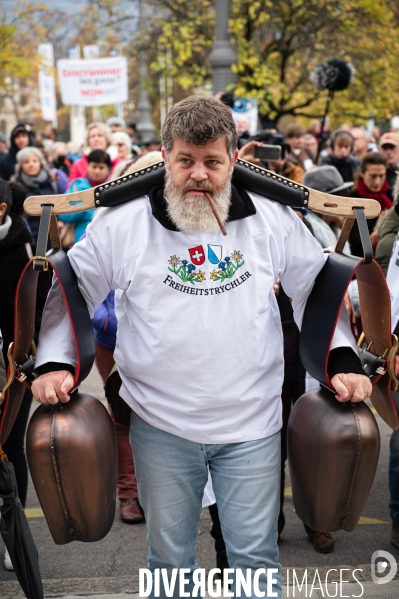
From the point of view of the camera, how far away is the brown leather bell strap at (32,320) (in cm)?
261

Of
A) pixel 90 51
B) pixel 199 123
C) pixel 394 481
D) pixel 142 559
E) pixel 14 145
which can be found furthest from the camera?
pixel 90 51

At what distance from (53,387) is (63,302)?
0.93ft

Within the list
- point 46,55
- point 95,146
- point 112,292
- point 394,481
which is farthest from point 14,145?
point 46,55

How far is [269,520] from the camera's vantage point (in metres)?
2.71

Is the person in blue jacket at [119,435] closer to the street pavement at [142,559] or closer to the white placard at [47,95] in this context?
the street pavement at [142,559]

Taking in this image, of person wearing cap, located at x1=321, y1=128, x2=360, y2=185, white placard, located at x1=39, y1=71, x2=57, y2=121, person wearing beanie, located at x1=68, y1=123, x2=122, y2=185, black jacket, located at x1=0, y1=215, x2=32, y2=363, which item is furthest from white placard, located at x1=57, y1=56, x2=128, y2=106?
black jacket, located at x1=0, y1=215, x2=32, y2=363

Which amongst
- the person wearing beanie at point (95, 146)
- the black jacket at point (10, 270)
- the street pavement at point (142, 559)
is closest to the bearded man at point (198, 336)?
the street pavement at point (142, 559)

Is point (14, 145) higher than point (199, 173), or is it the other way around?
point (199, 173)

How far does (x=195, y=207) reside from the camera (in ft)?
8.41

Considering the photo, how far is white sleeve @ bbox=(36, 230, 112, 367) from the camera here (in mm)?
2637

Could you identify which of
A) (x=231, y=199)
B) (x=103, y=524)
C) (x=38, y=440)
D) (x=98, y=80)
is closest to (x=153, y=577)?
(x=103, y=524)

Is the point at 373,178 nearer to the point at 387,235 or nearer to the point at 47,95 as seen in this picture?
the point at 387,235

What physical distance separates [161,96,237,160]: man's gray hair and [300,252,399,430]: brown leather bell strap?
52 cm

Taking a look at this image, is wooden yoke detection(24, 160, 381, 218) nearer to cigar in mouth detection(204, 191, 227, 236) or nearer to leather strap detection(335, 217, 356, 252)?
leather strap detection(335, 217, 356, 252)
